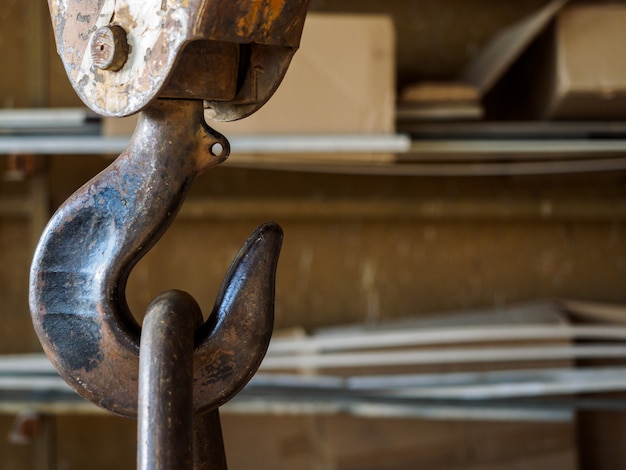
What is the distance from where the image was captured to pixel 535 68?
167 cm

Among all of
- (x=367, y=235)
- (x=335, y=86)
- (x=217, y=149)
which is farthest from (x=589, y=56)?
(x=217, y=149)

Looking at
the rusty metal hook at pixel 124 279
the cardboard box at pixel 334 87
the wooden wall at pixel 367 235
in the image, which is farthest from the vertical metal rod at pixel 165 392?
the wooden wall at pixel 367 235

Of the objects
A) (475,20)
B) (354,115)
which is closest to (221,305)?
(354,115)

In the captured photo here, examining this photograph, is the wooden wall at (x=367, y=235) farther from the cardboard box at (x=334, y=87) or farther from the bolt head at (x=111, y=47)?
the bolt head at (x=111, y=47)

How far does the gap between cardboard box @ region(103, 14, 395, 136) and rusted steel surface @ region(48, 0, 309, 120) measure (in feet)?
3.21

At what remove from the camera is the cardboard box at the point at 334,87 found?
4.63 feet

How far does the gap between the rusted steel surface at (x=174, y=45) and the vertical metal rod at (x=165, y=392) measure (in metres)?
0.12

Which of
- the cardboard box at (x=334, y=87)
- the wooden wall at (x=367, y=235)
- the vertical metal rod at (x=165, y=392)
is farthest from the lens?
the wooden wall at (x=367, y=235)

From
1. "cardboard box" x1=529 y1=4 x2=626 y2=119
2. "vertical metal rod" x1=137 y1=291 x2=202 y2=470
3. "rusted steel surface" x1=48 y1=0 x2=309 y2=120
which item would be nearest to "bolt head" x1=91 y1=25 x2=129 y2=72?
"rusted steel surface" x1=48 y1=0 x2=309 y2=120

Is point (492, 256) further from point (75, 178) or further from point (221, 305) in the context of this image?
point (221, 305)

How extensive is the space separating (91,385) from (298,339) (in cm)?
129

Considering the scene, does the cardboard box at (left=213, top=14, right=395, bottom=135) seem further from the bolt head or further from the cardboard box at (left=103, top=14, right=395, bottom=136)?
the bolt head

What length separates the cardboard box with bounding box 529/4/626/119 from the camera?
4.72 feet

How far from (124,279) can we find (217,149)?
0.09 m
